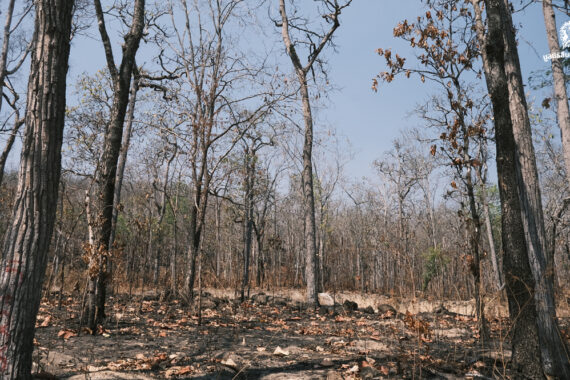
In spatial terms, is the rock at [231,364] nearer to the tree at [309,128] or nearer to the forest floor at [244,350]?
the forest floor at [244,350]

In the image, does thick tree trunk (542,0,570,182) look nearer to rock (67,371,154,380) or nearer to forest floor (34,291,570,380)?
forest floor (34,291,570,380)

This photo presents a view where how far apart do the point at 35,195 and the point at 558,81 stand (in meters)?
12.0

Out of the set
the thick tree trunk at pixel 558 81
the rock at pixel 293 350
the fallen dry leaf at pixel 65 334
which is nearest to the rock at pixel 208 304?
the fallen dry leaf at pixel 65 334

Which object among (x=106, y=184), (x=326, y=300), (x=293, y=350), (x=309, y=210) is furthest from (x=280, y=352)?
(x=326, y=300)

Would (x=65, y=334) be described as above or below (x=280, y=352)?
above

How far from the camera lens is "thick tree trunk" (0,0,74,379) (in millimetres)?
3002

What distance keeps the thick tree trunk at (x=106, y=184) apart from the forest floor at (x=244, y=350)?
52cm

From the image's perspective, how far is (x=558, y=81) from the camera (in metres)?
10.2

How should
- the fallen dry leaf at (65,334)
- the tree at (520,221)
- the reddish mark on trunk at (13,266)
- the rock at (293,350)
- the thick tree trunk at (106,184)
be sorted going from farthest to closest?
the thick tree trunk at (106,184) < the fallen dry leaf at (65,334) < the rock at (293,350) < the tree at (520,221) < the reddish mark on trunk at (13,266)

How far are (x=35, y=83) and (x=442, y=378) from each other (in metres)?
5.06

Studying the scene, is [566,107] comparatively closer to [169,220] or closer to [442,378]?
[442,378]

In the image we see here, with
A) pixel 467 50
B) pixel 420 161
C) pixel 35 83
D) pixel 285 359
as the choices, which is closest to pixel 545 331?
pixel 285 359

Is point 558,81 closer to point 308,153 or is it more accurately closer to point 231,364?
point 308,153

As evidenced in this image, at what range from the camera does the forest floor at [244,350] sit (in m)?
4.20
